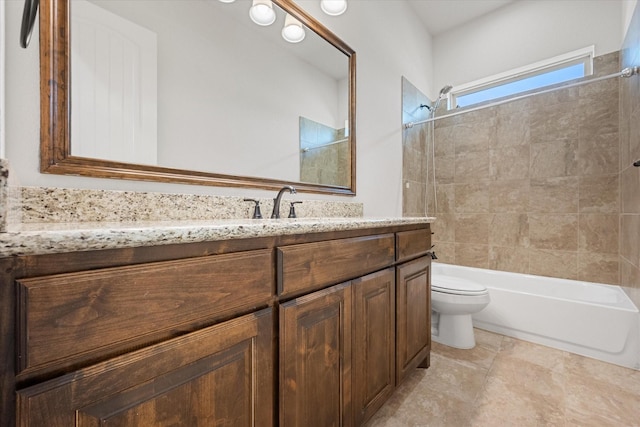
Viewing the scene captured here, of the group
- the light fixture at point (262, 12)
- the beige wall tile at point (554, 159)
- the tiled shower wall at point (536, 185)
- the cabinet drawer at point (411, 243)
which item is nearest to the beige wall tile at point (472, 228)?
the tiled shower wall at point (536, 185)

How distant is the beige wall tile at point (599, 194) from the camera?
7.17 feet

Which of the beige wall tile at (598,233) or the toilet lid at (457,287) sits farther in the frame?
the beige wall tile at (598,233)

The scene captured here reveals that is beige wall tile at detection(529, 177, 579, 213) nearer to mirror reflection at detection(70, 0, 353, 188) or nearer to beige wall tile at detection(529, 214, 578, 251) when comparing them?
beige wall tile at detection(529, 214, 578, 251)

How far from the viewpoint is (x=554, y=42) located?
95.6 inches

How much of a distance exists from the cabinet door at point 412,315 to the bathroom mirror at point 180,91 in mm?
694

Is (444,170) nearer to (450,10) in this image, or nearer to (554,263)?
(554,263)

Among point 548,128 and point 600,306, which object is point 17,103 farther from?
point 548,128

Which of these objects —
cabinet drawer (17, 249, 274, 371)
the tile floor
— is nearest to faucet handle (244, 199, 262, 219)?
cabinet drawer (17, 249, 274, 371)

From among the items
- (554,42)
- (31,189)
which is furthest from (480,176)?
(31,189)

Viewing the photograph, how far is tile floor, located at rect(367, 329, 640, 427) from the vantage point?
4.23 feet

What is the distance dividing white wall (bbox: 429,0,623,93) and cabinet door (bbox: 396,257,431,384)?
236cm

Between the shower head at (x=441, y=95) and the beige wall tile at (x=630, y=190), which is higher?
the shower head at (x=441, y=95)

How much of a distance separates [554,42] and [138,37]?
317 cm

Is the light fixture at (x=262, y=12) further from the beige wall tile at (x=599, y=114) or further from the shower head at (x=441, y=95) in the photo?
the beige wall tile at (x=599, y=114)
